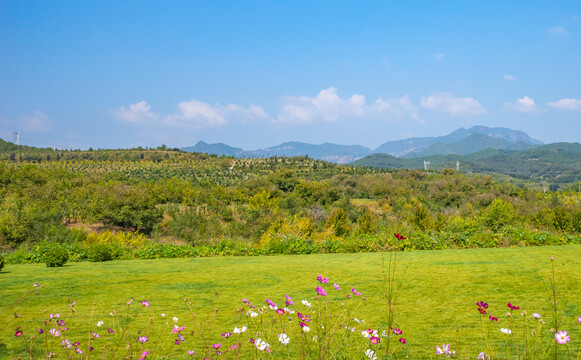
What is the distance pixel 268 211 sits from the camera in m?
27.5

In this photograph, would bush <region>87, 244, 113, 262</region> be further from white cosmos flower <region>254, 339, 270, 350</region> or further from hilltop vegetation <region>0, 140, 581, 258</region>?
white cosmos flower <region>254, 339, 270, 350</region>

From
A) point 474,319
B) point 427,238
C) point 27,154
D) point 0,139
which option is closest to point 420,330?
point 474,319

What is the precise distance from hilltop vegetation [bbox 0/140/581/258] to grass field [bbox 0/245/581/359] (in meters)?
3.72

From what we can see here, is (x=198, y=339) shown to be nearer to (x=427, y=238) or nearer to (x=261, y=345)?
(x=261, y=345)

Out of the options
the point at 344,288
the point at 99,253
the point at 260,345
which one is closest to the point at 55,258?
the point at 99,253

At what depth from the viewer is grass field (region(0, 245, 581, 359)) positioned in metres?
3.71

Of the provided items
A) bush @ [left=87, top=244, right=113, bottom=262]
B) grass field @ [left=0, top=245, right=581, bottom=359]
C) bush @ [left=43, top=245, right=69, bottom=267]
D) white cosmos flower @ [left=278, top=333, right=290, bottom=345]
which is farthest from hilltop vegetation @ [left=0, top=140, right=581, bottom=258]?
white cosmos flower @ [left=278, top=333, right=290, bottom=345]

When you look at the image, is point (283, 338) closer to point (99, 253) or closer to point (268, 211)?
point (99, 253)

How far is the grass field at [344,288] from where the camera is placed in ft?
12.2

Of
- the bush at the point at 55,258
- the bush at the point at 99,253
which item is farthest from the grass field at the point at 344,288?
the bush at the point at 99,253

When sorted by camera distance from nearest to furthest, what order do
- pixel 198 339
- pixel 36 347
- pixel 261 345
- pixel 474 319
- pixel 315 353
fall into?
1. pixel 261 345
2. pixel 315 353
3. pixel 36 347
4. pixel 198 339
5. pixel 474 319

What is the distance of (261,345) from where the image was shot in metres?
1.68

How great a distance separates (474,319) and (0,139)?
10454 centimetres

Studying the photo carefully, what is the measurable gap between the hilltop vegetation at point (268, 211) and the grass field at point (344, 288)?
3.72m
